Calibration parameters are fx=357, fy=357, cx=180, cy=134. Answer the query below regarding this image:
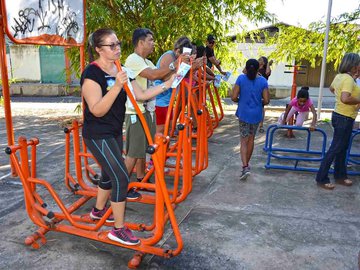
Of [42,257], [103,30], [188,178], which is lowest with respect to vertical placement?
[42,257]

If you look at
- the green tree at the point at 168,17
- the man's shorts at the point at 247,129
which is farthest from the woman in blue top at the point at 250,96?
the green tree at the point at 168,17

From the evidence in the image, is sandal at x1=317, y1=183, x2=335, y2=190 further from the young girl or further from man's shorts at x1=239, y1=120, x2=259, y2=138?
the young girl

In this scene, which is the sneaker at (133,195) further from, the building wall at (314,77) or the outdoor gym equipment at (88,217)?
the building wall at (314,77)

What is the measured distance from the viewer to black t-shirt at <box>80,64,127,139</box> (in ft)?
7.62

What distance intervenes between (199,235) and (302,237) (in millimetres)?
834

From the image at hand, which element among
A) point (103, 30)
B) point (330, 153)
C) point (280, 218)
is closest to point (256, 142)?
point (330, 153)

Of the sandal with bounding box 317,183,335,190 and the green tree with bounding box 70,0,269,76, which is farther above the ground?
the green tree with bounding box 70,0,269,76

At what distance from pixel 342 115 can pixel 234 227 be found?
1753 millimetres

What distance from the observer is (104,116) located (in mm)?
2402

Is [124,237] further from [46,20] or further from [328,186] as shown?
[46,20]

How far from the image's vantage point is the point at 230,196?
3.73 metres

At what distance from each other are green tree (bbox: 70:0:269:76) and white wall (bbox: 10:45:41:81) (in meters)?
8.98

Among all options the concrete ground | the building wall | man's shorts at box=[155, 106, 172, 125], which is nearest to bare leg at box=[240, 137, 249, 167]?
the concrete ground

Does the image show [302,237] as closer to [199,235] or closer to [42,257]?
[199,235]
